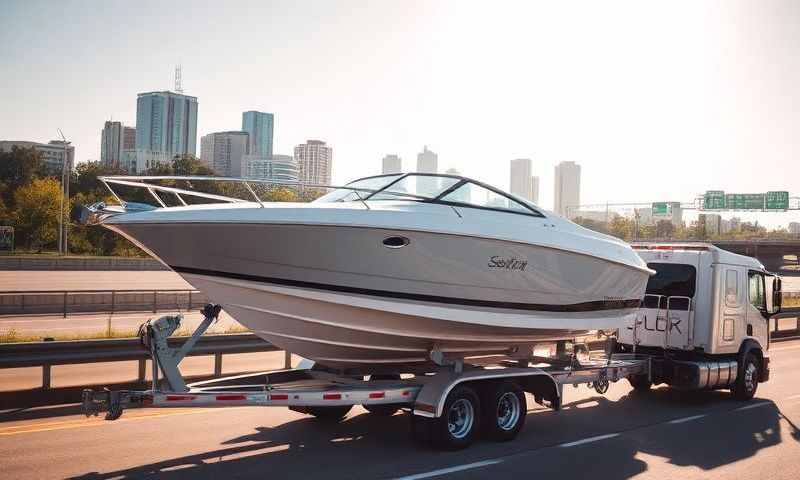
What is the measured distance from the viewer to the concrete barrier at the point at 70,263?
42.0 m

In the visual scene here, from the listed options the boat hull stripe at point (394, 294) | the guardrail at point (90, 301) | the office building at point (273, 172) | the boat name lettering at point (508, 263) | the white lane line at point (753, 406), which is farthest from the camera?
the guardrail at point (90, 301)

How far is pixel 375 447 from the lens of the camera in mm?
7680

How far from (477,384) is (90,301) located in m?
19.0

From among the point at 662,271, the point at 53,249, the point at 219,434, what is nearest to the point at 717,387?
the point at 662,271

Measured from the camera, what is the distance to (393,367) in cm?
851

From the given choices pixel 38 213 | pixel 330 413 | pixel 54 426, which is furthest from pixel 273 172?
pixel 38 213

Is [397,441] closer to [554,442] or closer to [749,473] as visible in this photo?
[554,442]

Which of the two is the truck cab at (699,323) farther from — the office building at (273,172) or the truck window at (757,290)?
the office building at (273,172)

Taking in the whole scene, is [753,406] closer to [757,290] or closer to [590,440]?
[757,290]

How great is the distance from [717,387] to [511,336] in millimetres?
4189

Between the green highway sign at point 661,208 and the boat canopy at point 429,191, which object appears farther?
the green highway sign at point 661,208

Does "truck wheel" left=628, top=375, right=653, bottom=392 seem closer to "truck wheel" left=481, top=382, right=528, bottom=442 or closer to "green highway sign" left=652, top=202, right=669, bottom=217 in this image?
"truck wheel" left=481, top=382, right=528, bottom=442

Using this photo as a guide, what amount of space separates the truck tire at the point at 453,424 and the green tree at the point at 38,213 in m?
53.8

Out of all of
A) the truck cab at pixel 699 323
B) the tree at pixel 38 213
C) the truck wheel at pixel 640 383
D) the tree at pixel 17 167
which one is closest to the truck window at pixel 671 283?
the truck cab at pixel 699 323
